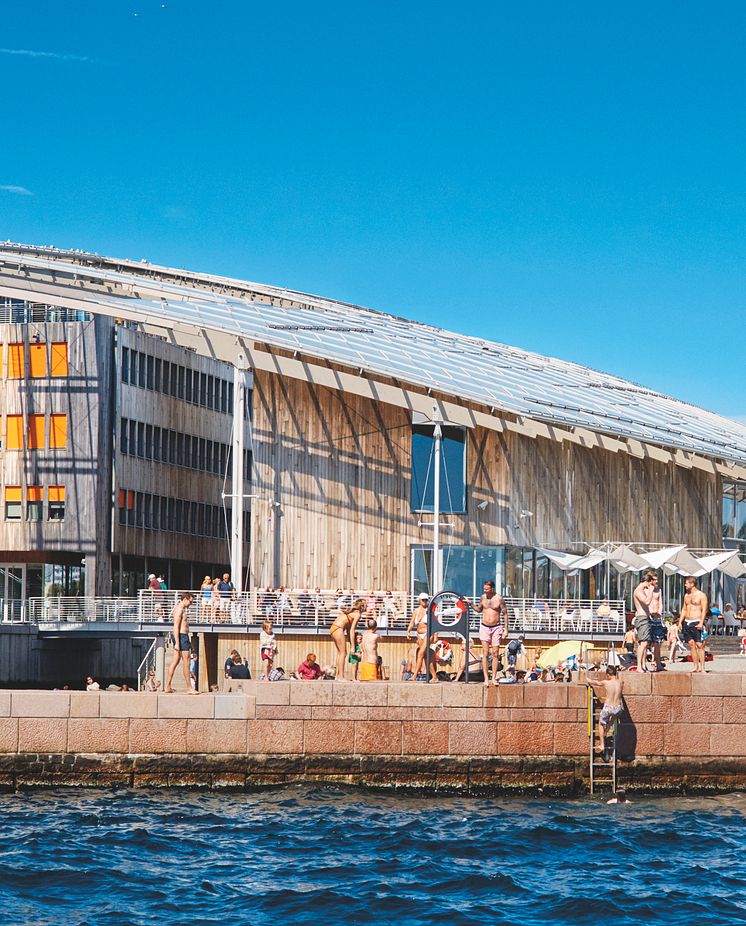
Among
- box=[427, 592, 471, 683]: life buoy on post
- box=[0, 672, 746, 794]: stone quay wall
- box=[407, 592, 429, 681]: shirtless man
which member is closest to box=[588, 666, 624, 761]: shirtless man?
box=[0, 672, 746, 794]: stone quay wall

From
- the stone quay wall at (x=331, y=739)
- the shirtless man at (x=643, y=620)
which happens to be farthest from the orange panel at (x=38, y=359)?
the shirtless man at (x=643, y=620)

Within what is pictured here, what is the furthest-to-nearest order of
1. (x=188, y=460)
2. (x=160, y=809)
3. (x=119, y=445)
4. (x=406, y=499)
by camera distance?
1. (x=188, y=460)
2. (x=119, y=445)
3. (x=406, y=499)
4. (x=160, y=809)

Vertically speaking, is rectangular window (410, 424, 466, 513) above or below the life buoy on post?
above

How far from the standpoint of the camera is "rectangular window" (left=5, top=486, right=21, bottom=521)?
6725 centimetres

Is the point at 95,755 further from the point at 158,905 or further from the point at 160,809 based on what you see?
the point at 158,905

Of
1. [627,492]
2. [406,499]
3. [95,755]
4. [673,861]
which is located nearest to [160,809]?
[95,755]

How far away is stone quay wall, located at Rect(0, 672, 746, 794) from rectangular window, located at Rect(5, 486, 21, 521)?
129ft

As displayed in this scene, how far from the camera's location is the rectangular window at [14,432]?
2638 inches

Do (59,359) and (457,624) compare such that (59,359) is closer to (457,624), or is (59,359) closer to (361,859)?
(457,624)

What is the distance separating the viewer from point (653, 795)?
29.0 metres

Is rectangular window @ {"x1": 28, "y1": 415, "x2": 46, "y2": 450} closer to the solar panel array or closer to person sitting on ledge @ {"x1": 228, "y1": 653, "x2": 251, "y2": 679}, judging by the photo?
the solar panel array

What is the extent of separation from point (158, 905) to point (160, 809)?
6.12 meters

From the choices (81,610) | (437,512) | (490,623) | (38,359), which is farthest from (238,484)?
(38,359)

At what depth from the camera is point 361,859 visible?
23250 millimetres
